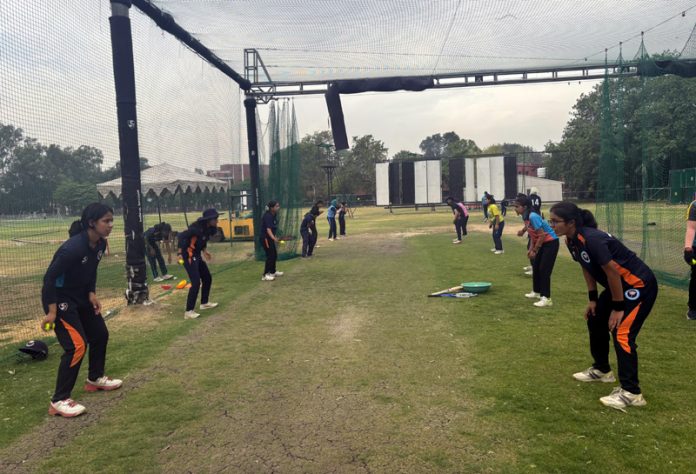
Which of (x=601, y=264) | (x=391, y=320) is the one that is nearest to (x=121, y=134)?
(x=391, y=320)

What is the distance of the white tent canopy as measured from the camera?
9.79 metres

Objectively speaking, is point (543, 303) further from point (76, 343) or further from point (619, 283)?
point (76, 343)

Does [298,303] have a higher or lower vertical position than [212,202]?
lower

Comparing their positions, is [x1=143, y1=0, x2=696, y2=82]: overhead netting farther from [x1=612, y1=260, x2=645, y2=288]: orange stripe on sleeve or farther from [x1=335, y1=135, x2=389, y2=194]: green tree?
[x1=335, y1=135, x2=389, y2=194]: green tree

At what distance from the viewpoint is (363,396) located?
4434mm

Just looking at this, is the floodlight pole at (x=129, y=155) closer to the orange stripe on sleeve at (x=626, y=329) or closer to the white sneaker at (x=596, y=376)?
the white sneaker at (x=596, y=376)

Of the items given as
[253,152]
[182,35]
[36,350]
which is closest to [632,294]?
[36,350]

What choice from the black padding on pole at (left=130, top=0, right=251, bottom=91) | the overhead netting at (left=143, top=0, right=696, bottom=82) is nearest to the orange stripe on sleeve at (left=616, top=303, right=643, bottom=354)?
the overhead netting at (left=143, top=0, right=696, bottom=82)

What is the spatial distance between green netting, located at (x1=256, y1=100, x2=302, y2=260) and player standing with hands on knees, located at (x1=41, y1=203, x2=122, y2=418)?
1067cm

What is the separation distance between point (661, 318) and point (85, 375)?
24.5 ft

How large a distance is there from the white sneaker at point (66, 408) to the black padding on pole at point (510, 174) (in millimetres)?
39132

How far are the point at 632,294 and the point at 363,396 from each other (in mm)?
2479

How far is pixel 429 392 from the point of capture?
14.7 feet

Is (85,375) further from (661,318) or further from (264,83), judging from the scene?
(264,83)
